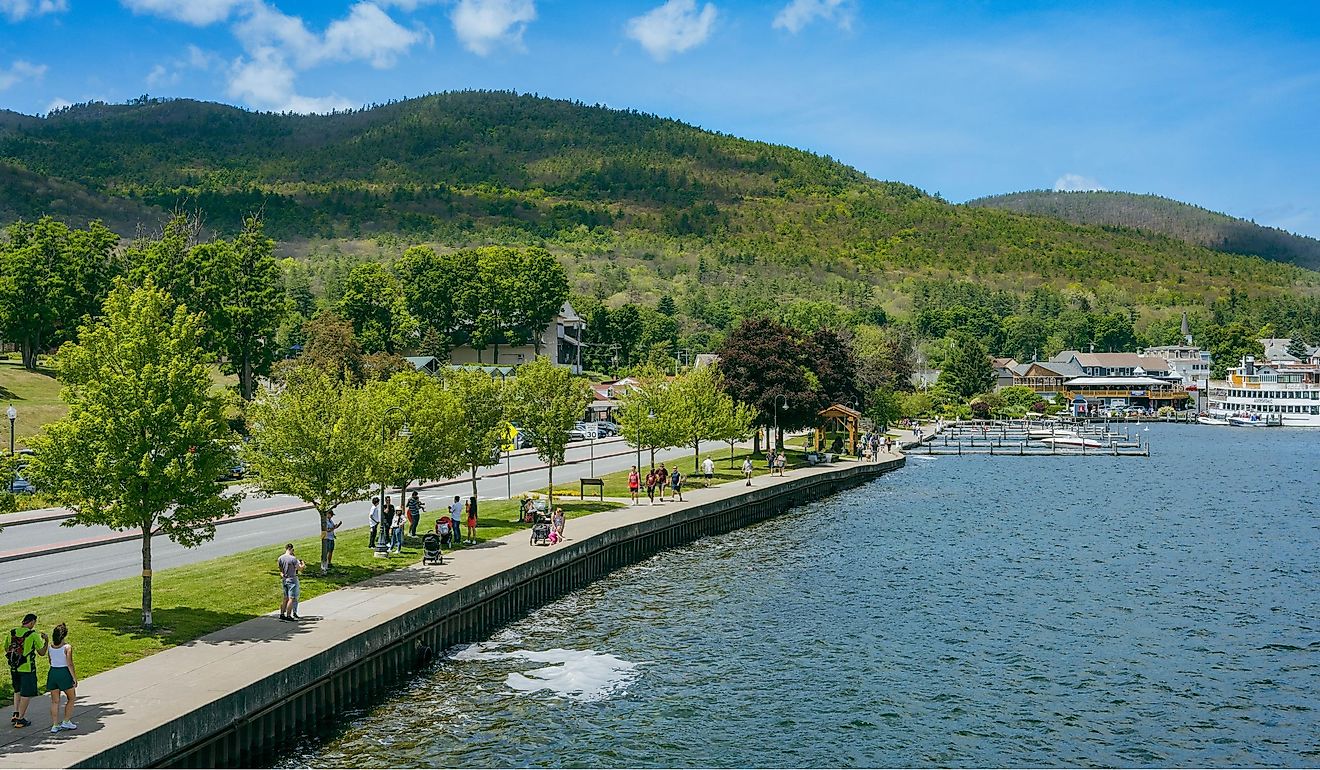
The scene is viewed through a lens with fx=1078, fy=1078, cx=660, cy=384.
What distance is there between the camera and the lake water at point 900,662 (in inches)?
1070

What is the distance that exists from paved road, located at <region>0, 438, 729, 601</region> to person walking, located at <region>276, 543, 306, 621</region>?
8.59m

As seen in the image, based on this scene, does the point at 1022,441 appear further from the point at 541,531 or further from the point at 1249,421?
the point at 541,531

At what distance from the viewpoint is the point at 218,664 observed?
26.0 meters

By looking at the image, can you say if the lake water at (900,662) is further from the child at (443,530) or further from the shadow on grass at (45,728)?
the child at (443,530)

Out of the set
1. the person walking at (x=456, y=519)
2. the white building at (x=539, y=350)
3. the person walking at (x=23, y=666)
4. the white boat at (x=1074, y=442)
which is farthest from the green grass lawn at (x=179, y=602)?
the white boat at (x=1074, y=442)

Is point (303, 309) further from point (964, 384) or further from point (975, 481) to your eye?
point (975, 481)

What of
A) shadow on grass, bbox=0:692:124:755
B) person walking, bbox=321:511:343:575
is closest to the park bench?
person walking, bbox=321:511:343:575

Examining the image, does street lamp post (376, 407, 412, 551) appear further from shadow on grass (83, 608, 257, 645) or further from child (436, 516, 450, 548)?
shadow on grass (83, 608, 257, 645)

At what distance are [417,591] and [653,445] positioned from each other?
35.2 metres

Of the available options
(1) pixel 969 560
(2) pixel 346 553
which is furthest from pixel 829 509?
(2) pixel 346 553

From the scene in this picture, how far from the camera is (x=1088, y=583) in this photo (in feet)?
159

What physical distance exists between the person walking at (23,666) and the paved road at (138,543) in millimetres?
11368

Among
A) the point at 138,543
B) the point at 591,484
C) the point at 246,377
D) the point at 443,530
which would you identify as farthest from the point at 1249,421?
the point at 138,543

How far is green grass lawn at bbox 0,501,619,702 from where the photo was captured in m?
27.1
